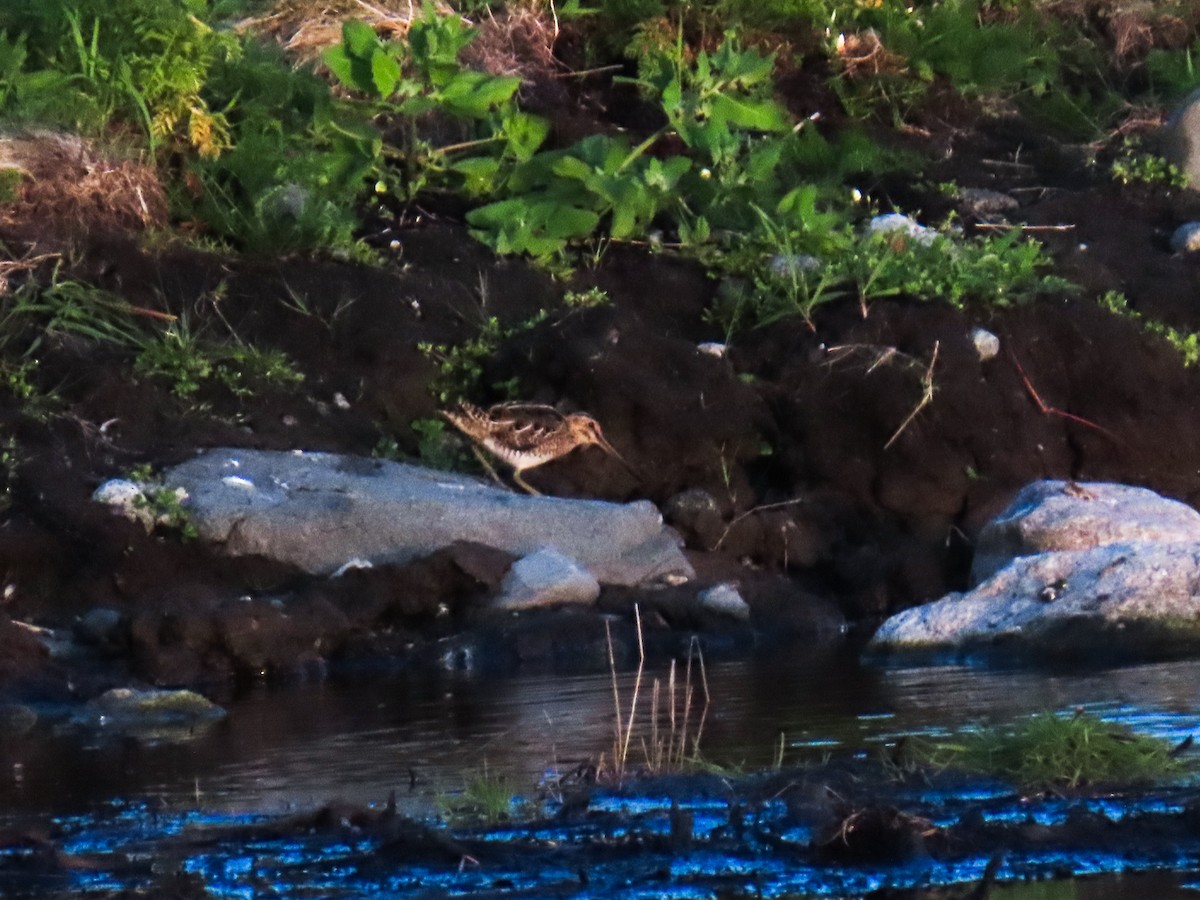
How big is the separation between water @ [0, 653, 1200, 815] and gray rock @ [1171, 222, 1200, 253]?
20.3 ft

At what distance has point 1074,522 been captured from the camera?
9.92 m

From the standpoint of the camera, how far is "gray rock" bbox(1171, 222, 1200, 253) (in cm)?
1396

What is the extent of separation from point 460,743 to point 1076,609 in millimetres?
3172

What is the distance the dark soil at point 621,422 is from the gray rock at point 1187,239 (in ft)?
3.39

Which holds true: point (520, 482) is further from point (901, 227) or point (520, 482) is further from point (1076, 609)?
point (1076, 609)

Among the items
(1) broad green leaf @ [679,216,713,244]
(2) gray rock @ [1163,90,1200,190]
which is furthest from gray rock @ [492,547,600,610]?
(2) gray rock @ [1163,90,1200,190]

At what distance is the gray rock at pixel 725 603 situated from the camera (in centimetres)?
995

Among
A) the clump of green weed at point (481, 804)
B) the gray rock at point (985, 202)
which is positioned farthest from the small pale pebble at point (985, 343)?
the clump of green weed at point (481, 804)

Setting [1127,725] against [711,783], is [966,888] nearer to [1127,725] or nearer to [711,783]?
[711,783]

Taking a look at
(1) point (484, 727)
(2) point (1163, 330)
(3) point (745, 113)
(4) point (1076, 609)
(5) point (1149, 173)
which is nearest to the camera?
(1) point (484, 727)

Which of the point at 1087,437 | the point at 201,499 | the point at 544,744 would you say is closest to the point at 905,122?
the point at 1087,437

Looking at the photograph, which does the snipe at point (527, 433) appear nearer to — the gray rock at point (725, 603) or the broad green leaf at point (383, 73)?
the gray rock at point (725, 603)

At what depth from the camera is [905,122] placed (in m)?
15.7

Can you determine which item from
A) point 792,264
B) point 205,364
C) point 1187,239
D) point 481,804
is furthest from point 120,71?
point 481,804
